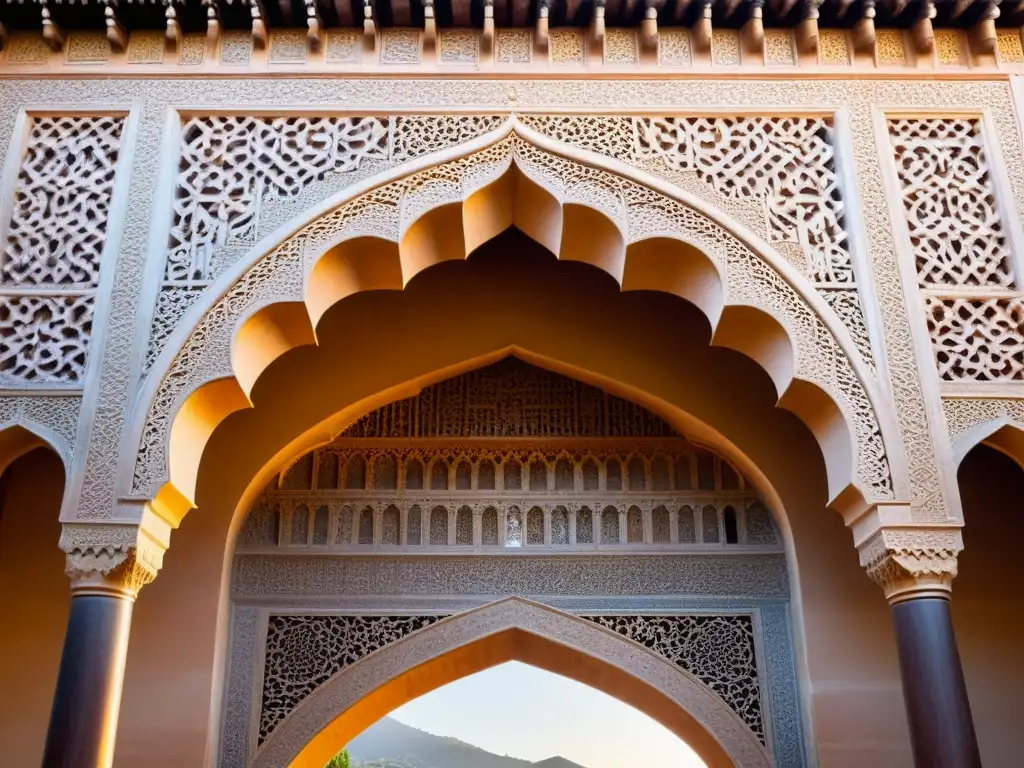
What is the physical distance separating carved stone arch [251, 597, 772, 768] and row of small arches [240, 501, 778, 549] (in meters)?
0.45

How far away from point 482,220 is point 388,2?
1.11 metres

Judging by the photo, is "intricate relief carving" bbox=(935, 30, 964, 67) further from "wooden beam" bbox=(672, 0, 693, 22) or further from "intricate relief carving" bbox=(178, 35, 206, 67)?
"intricate relief carving" bbox=(178, 35, 206, 67)

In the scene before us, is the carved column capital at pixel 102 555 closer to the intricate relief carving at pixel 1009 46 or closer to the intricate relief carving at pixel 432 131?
the intricate relief carving at pixel 432 131

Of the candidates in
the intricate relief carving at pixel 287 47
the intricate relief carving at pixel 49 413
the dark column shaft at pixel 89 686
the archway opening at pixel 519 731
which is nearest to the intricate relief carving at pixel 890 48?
the intricate relief carving at pixel 287 47

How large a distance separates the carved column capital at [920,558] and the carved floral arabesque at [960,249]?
71 centimetres

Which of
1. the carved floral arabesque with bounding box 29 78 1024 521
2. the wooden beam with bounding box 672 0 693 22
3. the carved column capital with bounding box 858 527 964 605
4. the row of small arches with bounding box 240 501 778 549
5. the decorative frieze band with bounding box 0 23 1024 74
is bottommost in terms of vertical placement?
the carved column capital with bounding box 858 527 964 605

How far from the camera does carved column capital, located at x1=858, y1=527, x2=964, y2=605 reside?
3.83 m

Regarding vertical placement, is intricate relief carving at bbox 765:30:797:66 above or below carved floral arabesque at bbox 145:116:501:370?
above

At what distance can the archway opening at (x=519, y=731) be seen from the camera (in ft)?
42.3

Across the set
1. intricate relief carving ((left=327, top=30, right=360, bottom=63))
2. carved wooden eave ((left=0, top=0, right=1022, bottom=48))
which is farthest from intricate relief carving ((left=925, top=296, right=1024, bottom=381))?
intricate relief carving ((left=327, top=30, right=360, bottom=63))

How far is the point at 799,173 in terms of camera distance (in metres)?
4.51

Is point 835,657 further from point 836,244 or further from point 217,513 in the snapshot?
point 217,513

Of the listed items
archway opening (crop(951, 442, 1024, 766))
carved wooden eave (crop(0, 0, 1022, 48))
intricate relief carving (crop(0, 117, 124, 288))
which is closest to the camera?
intricate relief carving (crop(0, 117, 124, 288))

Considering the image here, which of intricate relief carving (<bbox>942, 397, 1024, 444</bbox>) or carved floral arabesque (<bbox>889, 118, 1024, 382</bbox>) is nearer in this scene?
intricate relief carving (<bbox>942, 397, 1024, 444</bbox>)
